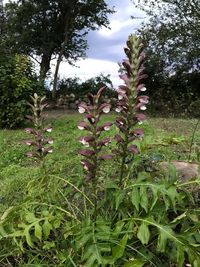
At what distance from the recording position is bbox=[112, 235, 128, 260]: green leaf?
2.90 meters

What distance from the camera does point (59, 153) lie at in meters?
7.73

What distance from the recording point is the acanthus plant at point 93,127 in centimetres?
304

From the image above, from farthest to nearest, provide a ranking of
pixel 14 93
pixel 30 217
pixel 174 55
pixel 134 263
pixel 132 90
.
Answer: pixel 174 55 < pixel 14 93 < pixel 30 217 < pixel 132 90 < pixel 134 263

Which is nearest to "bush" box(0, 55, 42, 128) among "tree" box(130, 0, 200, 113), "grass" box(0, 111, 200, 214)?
→ "grass" box(0, 111, 200, 214)

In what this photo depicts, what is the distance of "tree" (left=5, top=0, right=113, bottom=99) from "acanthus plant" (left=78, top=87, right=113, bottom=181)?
17.0m

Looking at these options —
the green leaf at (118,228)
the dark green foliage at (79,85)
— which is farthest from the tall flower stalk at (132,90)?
the dark green foliage at (79,85)

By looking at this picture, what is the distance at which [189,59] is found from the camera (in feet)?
60.5

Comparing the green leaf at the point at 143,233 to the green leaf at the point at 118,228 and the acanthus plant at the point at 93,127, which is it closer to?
the green leaf at the point at 118,228

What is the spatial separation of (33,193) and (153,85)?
15699 millimetres

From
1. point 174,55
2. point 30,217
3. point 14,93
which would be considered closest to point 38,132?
point 30,217

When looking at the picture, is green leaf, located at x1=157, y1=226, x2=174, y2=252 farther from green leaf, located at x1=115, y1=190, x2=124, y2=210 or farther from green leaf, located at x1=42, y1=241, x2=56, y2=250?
green leaf, located at x1=42, y1=241, x2=56, y2=250

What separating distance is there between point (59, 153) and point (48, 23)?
13.7m

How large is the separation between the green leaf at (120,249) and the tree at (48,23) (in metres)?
17.4

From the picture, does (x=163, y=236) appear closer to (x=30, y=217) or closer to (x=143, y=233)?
(x=143, y=233)
